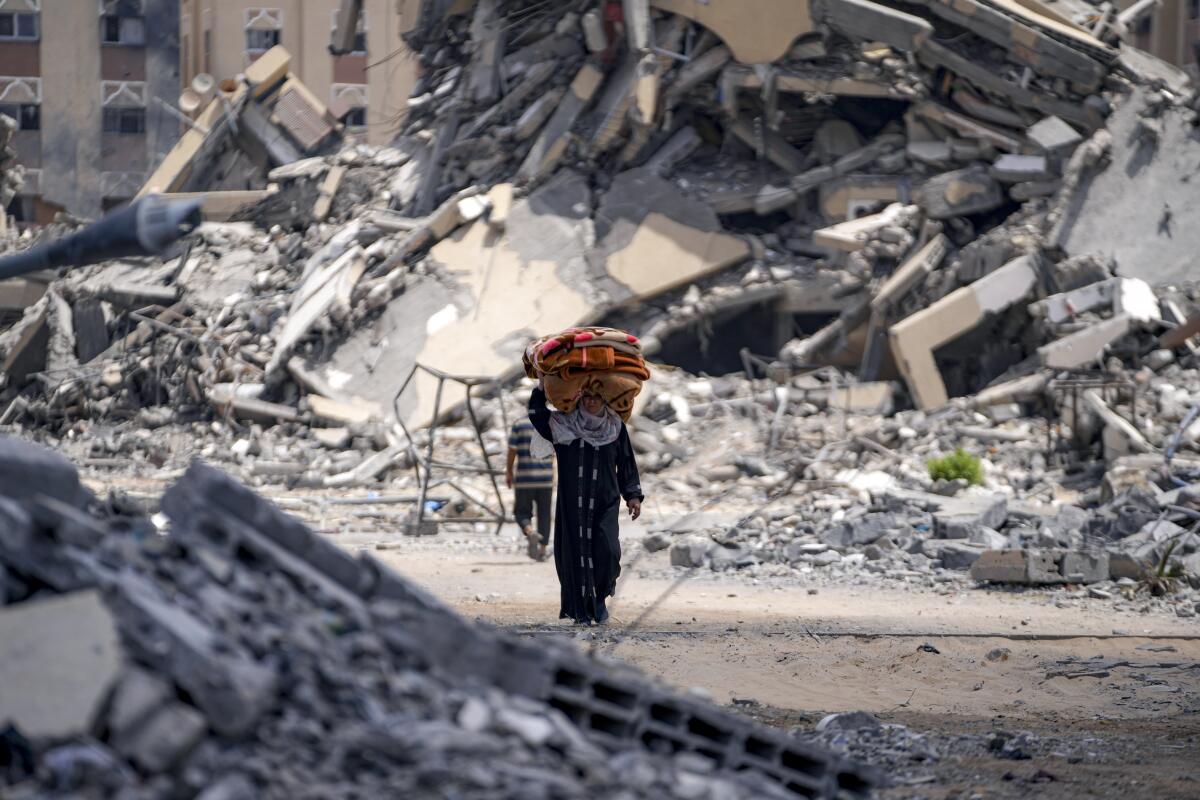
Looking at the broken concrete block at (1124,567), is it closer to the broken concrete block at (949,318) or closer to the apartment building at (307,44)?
the broken concrete block at (949,318)

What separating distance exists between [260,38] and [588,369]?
34.6m

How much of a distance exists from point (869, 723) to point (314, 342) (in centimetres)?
1410

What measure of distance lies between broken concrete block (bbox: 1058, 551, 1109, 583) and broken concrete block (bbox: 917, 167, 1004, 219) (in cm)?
847

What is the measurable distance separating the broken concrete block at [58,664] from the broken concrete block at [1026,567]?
7447mm

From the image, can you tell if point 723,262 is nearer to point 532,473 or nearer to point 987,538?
point 987,538

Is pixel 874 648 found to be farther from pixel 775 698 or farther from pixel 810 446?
pixel 810 446

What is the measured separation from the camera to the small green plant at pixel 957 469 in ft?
42.5

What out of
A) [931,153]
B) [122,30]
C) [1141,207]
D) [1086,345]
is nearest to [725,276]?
[931,153]

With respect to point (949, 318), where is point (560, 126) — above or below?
above

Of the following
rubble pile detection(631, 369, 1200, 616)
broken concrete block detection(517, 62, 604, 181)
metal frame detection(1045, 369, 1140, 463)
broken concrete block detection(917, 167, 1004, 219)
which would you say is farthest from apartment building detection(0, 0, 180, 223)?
metal frame detection(1045, 369, 1140, 463)

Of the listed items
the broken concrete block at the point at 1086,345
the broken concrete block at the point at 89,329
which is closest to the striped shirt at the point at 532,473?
the broken concrete block at the point at 1086,345

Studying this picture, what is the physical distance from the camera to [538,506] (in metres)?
10.4

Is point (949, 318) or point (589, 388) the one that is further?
point (949, 318)

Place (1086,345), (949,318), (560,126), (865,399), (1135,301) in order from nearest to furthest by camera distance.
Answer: (1086,345) < (1135,301) < (949,318) < (865,399) < (560,126)
